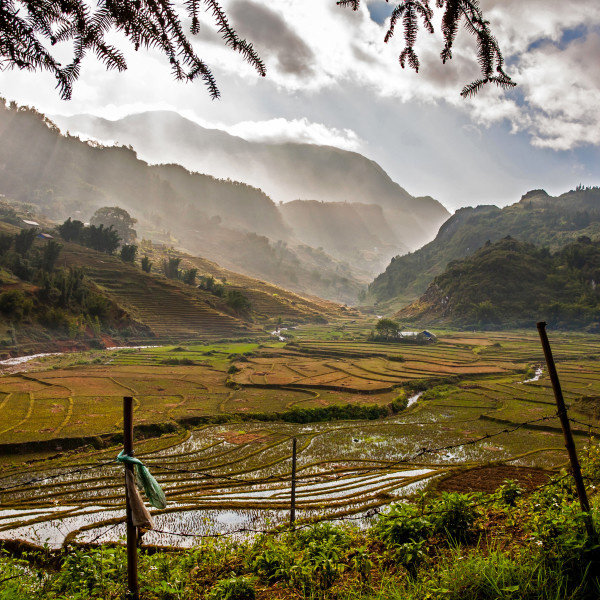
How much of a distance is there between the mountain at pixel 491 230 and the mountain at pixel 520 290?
40.9 m

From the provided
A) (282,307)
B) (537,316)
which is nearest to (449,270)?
(537,316)

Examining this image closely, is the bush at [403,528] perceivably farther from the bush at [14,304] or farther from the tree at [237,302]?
the tree at [237,302]

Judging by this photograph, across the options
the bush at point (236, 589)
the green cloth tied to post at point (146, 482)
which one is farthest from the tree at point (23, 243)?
the bush at point (236, 589)

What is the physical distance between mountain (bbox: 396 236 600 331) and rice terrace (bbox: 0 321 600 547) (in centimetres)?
4117

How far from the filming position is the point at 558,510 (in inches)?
219

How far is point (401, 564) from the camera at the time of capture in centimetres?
554

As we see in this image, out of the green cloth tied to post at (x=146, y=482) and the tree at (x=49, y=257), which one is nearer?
the green cloth tied to post at (x=146, y=482)

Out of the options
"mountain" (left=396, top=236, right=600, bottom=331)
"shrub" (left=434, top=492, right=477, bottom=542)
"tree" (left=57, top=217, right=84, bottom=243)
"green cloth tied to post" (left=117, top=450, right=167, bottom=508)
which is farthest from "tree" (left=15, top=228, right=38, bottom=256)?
"mountain" (left=396, top=236, right=600, bottom=331)

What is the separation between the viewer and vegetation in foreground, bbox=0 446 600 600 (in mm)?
4133

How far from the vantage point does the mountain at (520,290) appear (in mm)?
81625

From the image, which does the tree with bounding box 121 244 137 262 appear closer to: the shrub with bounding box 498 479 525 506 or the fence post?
the shrub with bounding box 498 479 525 506

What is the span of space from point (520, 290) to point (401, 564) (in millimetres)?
98607

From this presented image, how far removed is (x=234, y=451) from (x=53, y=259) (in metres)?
59.9

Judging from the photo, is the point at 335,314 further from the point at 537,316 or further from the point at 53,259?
the point at 53,259
